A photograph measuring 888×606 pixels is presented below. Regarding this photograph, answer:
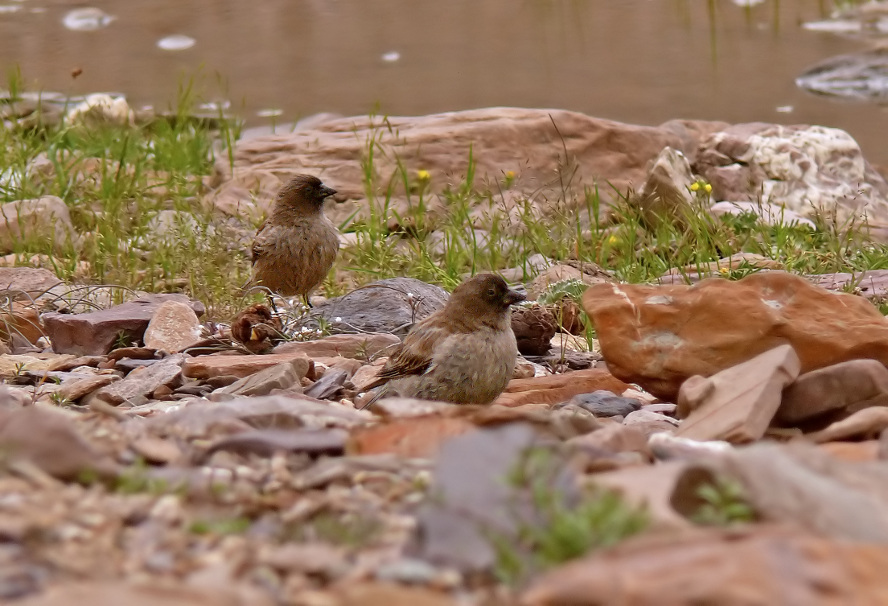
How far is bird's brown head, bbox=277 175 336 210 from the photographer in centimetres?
719

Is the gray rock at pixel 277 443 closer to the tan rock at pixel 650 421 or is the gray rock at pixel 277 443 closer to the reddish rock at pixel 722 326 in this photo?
the tan rock at pixel 650 421

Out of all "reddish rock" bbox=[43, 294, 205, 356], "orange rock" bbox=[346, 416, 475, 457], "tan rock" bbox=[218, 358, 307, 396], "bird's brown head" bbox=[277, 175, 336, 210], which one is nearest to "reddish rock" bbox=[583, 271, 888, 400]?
"tan rock" bbox=[218, 358, 307, 396]

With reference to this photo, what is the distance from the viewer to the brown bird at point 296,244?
22.9 ft

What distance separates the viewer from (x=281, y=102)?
11.7 metres

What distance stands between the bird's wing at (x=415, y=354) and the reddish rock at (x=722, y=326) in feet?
1.97

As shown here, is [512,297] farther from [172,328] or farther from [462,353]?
[172,328]

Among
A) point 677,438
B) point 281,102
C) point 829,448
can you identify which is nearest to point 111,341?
point 677,438

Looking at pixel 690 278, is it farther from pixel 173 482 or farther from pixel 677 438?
pixel 173 482

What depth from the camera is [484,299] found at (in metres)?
4.74

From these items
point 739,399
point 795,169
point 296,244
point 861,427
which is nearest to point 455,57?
point 795,169

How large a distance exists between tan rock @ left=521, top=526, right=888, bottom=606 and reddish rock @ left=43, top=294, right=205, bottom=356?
4.24 metres

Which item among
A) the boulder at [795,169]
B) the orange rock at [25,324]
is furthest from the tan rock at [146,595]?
the boulder at [795,169]

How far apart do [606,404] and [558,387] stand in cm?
33

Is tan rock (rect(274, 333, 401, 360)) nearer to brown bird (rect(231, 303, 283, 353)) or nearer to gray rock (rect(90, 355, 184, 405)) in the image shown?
brown bird (rect(231, 303, 283, 353))
